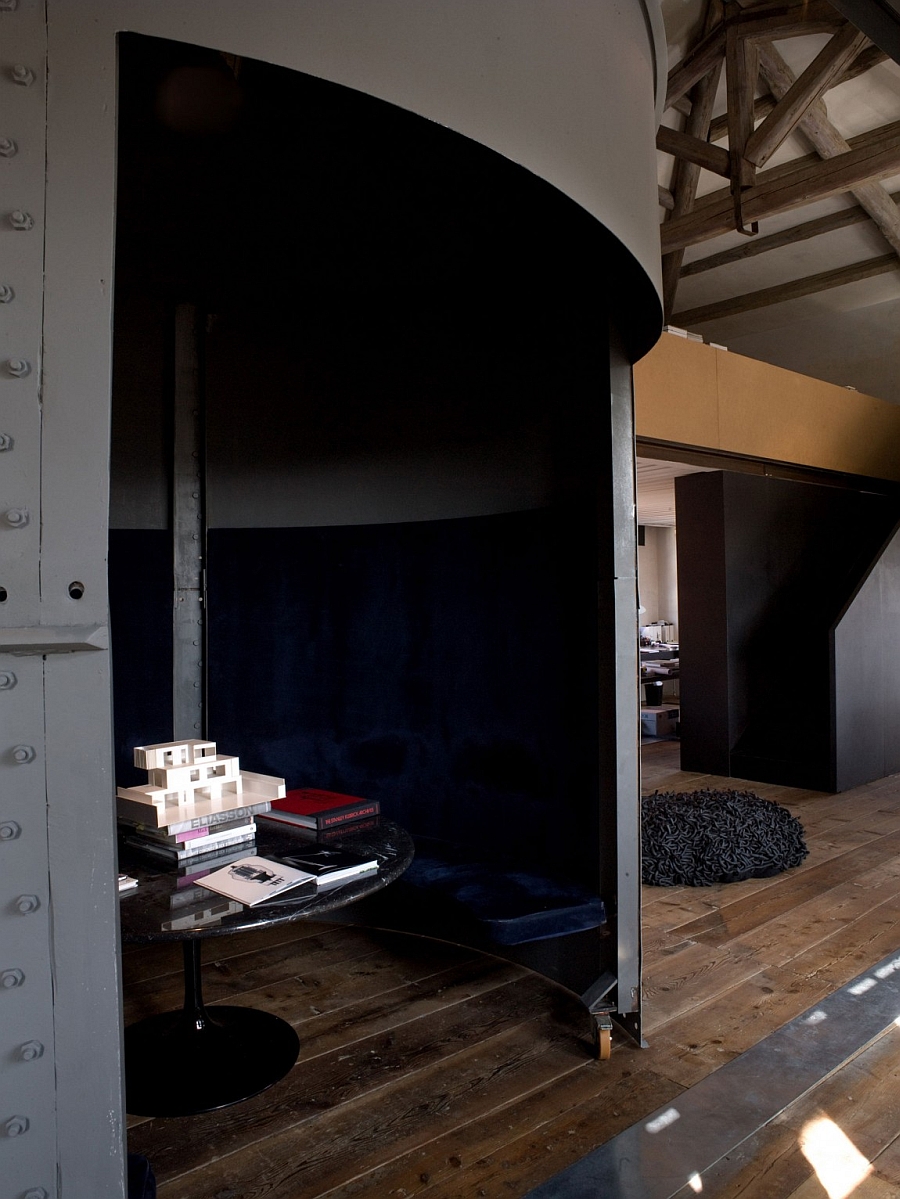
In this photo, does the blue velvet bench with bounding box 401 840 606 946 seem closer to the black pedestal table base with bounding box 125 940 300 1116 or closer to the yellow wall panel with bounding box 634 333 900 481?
the black pedestal table base with bounding box 125 940 300 1116

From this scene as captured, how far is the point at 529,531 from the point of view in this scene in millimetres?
3102

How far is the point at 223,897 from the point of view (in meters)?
1.81

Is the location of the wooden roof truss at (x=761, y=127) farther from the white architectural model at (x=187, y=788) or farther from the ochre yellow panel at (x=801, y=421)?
the white architectural model at (x=187, y=788)

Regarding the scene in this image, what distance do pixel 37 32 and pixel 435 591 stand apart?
7.84ft

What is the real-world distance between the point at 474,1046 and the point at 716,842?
237cm

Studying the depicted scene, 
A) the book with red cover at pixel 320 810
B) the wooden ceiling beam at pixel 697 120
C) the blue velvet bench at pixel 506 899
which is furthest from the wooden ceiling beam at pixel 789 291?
the book with red cover at pixel 320 810

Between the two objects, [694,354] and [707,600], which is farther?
[707,600]

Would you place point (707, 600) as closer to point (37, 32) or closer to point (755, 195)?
point (755, 195)

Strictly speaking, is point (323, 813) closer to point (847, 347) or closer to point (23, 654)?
point (23, 654)

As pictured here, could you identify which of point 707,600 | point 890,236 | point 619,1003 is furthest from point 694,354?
point 890,236

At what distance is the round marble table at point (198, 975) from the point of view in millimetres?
1702

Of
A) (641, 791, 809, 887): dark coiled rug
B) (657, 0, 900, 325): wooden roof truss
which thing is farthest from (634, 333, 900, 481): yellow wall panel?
(641, 791, 809, 887): dark coiled rug

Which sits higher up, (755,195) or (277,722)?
(755,195)

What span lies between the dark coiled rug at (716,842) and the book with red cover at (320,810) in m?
2.33
